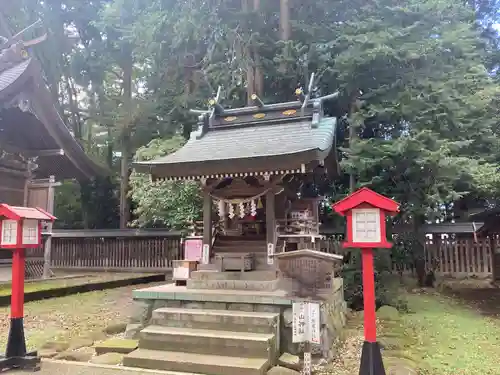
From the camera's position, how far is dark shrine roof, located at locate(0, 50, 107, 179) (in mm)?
10969

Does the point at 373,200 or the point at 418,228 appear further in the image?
the point at 418,228

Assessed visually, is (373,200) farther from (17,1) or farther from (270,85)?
(17,1)

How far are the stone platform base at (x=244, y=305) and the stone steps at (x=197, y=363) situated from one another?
0.99 metres

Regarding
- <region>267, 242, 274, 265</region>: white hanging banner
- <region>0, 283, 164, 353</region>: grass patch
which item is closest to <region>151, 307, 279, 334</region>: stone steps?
<region>267, 242, 274, 265</region>: white hanging banner

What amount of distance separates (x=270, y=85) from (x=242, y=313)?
9.73 m

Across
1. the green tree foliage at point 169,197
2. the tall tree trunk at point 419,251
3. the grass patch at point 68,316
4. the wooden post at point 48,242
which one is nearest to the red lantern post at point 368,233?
the grass patch at point 68,316

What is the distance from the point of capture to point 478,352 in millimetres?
6719

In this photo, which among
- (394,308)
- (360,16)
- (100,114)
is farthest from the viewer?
(100,114)

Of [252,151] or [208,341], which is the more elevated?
[252,151]

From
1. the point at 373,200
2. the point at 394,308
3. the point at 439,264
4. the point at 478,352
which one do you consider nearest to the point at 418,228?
the point at 439,264

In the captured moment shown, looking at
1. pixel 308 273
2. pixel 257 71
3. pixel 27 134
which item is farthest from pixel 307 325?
pixel 27 134

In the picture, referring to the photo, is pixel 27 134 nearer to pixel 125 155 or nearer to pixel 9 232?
pixel 125 155

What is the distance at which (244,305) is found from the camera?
672cm

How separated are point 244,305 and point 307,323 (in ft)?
4.61
